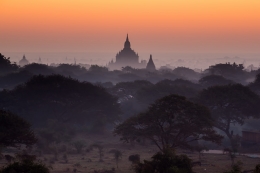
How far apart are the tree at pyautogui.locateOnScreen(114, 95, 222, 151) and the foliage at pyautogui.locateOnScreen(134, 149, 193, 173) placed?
352 inches

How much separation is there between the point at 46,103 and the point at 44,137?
10.9 meters

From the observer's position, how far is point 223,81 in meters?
85.5

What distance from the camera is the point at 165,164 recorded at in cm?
2522

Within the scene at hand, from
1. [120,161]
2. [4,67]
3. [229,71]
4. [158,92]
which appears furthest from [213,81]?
[120,161]

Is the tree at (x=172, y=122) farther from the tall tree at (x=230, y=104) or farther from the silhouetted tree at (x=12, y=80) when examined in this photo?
the silhouetted tree at (x=12, y=80)

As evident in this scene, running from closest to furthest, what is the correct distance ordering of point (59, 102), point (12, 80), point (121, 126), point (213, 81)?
1. point (121, 126)
2. point (59, 102)
3. point (12, 80)
4. point (213, 81)

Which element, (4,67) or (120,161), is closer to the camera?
(120,161)

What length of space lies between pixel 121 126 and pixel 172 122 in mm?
3693

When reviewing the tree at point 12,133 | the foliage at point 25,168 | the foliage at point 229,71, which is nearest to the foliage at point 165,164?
the foliage at point 25,168

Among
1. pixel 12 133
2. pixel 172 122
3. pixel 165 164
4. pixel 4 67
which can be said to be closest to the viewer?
pixel 165 164

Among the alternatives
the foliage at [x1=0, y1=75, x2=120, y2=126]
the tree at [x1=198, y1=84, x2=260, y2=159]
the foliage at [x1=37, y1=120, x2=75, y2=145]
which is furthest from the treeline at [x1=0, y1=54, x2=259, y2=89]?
the tree at [x1=198, y1=84, x2=260, y2=159]

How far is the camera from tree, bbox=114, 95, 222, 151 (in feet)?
116

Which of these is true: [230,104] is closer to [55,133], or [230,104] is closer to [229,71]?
[55,133]

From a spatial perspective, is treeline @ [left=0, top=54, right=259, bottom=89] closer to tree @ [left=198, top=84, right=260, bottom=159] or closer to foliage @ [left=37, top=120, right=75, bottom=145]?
foliage @ [left=37, top=120, right=75, bottom=145]
